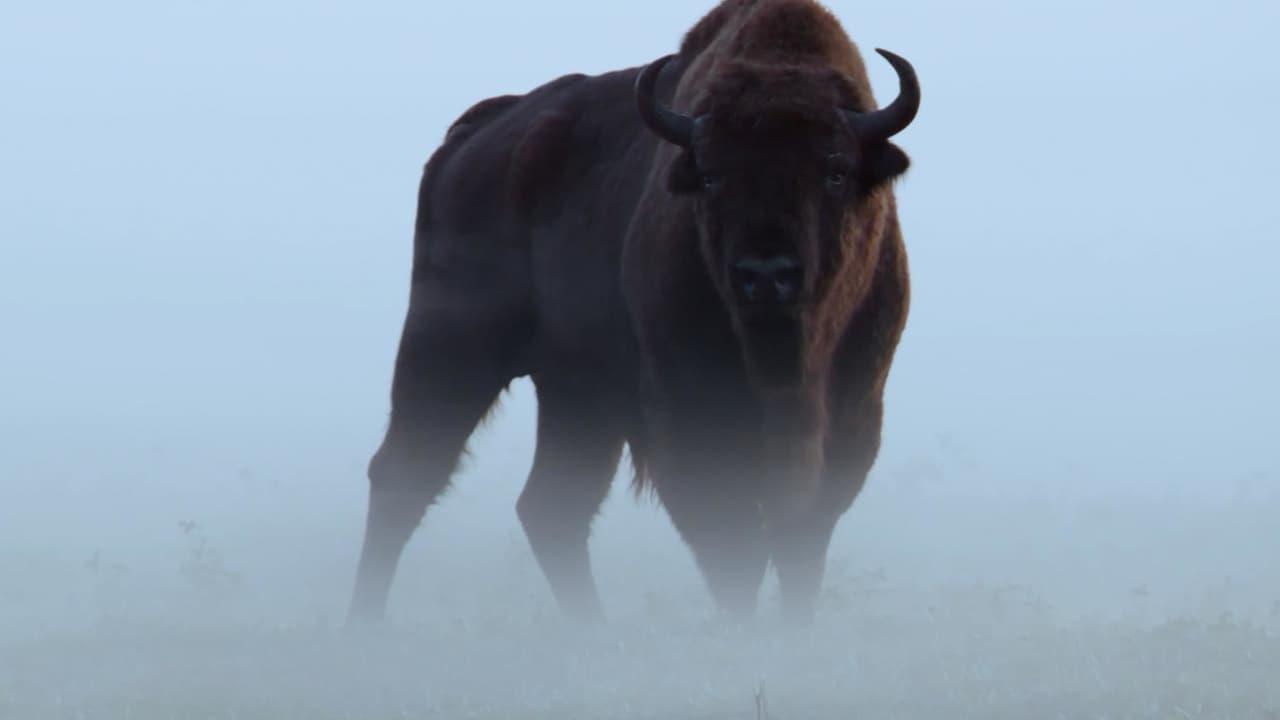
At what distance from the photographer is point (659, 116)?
6.93 meters

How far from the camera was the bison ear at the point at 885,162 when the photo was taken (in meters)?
6.92

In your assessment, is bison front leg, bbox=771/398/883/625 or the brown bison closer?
the brown bison

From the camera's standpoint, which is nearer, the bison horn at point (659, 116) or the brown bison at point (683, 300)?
the brown bison at point (683, 300)

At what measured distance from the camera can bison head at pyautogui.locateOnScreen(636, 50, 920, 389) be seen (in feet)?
21.2

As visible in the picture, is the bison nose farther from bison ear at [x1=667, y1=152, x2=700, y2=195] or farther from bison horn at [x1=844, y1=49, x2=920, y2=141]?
bison horn at [x1=844, y1=49, x2=920, y2=141]

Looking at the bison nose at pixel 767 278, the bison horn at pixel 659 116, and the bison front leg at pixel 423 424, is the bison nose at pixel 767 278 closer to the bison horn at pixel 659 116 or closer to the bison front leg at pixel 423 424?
the bison horn at pixel 659 116

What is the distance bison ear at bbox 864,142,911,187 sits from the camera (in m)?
6.92

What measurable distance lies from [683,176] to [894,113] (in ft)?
2.84

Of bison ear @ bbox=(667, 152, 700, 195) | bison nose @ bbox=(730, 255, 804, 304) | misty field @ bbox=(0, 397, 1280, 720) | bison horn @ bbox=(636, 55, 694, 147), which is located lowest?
misty field @ bbox=(0, 397, 1280, 720)

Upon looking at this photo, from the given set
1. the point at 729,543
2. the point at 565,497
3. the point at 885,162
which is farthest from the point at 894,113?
the point at 565,497

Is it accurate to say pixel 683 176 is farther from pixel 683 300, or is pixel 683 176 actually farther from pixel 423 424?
pixel 423 424

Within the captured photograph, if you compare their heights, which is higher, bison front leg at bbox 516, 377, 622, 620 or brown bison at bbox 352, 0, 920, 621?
brown bison at bbox 352, 0, 920, 621

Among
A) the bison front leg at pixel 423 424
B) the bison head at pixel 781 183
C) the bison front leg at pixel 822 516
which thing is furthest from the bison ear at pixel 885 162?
the bison front leg at pixel 423 424

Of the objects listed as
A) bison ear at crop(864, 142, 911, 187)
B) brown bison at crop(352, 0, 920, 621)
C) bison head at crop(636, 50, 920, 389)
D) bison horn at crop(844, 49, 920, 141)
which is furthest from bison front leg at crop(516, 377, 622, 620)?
bison horn at crop(844, 49, 920, 141)
